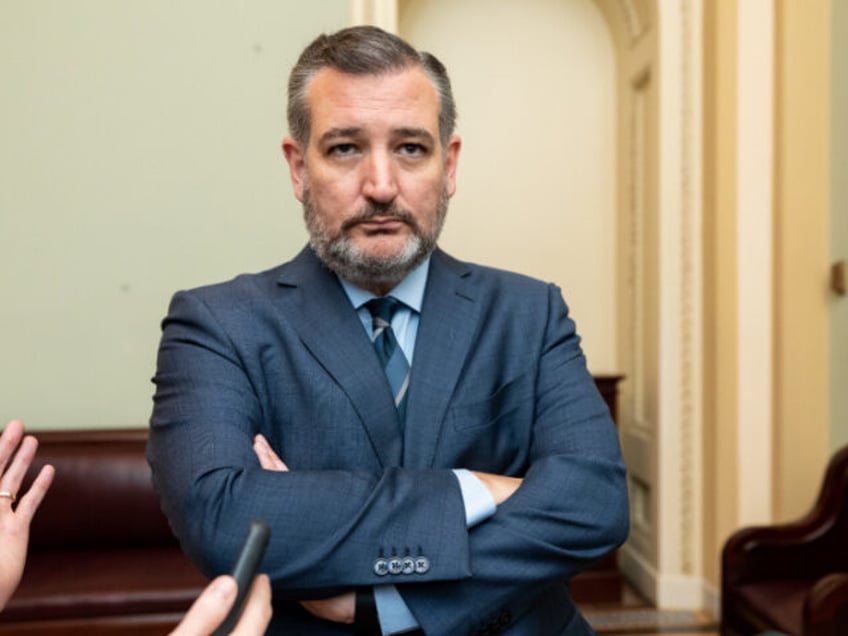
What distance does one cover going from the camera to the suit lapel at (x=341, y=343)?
5.47ft

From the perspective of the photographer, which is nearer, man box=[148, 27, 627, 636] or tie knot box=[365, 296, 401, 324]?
man box=[148, 27, 627, 636]

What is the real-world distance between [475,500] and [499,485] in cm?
8

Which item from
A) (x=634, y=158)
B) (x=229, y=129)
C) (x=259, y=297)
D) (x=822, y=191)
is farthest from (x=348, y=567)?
(x=634, y=158)

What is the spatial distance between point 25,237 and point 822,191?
11.5ft

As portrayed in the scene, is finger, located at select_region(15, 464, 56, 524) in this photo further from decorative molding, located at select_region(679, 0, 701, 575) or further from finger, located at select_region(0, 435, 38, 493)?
decorative molding, located at select_region(679, 0, 701, 575)

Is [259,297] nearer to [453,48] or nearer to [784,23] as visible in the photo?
[784,23]

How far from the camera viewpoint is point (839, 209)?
4059mm

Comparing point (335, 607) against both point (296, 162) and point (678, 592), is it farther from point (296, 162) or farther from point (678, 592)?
point (678, 592)

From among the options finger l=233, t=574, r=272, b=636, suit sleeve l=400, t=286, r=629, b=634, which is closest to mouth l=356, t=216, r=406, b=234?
suit sleeve l=400, t=286, r=629, b=634

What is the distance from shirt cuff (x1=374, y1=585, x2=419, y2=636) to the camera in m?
1.48

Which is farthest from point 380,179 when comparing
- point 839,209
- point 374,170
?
point 839,209

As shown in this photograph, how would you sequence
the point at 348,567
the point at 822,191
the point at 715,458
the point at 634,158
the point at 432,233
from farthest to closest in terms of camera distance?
the point at 634,158
the point at 715,458
the point at 822,191
the point at 432,233
the point at 348,567

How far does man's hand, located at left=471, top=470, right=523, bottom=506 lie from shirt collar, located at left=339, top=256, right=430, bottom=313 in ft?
1.20

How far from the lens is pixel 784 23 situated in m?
4.16
